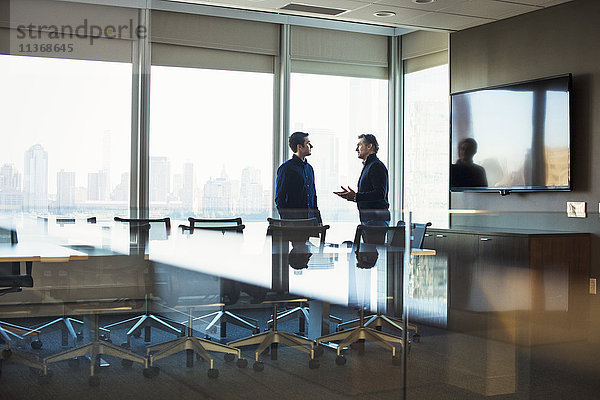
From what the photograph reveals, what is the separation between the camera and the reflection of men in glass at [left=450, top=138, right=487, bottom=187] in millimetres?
6559

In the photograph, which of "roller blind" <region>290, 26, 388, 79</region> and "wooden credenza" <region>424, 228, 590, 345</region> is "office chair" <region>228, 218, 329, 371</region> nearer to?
"wooden credenza" <region>424, 228, 590, 345</region>

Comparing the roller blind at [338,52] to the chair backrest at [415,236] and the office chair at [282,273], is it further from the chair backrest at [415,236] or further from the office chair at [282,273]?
the office chair at [282,273]

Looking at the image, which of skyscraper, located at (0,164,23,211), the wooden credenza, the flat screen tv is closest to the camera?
the wooden credenza

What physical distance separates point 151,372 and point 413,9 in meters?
4.43

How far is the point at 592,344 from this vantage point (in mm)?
2898

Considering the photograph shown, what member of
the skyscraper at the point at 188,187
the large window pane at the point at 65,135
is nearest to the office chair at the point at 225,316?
the large window pane at the point at 65,135

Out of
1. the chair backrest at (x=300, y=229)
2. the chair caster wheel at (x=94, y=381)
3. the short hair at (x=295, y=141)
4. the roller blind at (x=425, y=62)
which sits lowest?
the chair caster wheel at (x=94, y=381)

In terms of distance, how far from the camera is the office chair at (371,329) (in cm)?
257

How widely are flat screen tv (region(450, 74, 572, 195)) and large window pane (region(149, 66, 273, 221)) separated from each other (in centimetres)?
205

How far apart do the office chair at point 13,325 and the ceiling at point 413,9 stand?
4011mm

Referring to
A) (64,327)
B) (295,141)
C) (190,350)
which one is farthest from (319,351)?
(295,141)

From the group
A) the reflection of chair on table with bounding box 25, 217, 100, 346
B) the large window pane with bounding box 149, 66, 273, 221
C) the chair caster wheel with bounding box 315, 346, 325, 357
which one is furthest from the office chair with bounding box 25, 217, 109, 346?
the large window pane with bounding box 149, 66, 273, 221

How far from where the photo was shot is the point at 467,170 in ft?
21.9

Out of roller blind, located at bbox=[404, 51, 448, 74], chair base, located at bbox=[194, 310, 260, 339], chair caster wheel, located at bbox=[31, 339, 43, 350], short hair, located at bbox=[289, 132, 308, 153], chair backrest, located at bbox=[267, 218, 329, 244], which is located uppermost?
roller blind, located at bbox=[404, 51, 448, 74]
